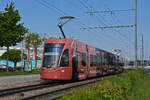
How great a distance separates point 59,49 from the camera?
19375 mm

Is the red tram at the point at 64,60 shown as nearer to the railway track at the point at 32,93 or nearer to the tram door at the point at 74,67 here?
the tram door at the point at 74,67

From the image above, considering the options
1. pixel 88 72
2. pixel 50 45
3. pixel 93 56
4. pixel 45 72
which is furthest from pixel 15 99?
pixel 93 56

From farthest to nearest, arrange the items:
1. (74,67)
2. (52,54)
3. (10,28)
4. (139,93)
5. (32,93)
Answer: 1. (10,28)
2. (74,67)
3. (52,54)
4. (32,93)
5. (139,93)

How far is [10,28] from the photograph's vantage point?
35031 millimetres

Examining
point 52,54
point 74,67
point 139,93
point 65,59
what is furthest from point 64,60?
point 139,93

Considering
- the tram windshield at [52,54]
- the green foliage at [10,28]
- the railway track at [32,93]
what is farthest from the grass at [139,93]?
the green foliage at [10,28]

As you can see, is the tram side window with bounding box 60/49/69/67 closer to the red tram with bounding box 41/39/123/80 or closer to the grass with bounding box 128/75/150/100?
the red tram with bounding box 41/39/123/80

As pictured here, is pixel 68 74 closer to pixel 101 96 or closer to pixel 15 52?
pixel 101 96

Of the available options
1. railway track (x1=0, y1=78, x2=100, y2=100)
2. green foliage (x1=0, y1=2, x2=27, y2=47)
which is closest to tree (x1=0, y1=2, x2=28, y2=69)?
green foliage (x1=0, y1=2, x2=27, y2=47)

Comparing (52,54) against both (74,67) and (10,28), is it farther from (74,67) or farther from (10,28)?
(10,28)

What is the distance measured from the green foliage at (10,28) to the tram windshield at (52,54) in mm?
16284

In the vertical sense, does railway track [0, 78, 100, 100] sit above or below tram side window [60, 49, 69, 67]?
below

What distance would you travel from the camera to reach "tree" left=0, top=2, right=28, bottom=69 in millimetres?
34469

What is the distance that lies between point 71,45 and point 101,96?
12.9 m
